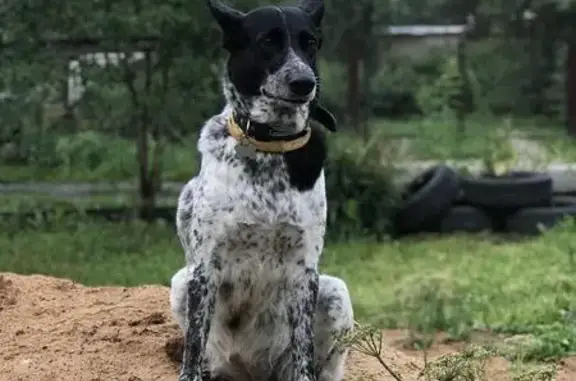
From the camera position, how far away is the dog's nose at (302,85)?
3832mm

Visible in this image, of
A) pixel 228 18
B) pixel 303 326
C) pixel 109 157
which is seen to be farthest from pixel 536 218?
pixel 228 18

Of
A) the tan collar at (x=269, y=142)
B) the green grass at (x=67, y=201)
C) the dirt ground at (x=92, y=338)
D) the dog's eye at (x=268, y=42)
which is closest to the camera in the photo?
the dog's eye at (x=268, y=42)

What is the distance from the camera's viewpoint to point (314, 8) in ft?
13.8

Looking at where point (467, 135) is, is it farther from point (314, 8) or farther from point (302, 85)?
point (302, 85)

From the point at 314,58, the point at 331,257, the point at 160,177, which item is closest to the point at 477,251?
the point at 331,257

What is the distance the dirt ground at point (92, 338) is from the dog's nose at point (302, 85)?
4.55 feet

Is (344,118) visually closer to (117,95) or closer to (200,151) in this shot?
(117,95)

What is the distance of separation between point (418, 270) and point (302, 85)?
560cm

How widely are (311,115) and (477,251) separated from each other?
613 cm

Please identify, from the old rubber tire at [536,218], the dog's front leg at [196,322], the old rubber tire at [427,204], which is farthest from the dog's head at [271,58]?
the old rubber tire at [536,218]

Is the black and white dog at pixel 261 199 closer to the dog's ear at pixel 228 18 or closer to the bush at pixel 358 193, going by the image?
the dog's ear at pixel 228 18

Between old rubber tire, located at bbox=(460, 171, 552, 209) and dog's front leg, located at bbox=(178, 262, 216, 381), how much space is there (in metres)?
7.27

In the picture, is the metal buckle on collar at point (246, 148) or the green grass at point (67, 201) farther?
the green grass at point (67, 201)

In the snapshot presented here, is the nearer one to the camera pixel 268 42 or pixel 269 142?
pixel 268 42
